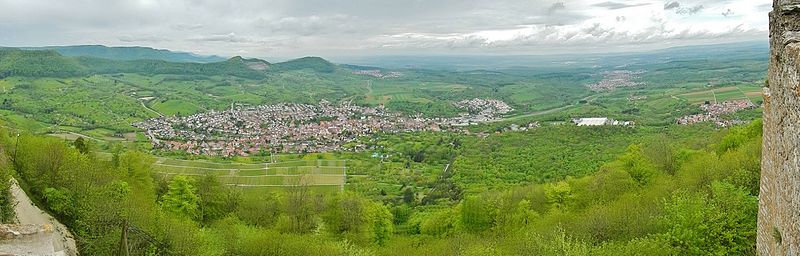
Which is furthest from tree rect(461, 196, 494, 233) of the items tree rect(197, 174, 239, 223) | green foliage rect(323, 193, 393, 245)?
tree rect(197, 174, 239, 223)

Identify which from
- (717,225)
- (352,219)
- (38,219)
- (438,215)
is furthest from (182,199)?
(717,225)

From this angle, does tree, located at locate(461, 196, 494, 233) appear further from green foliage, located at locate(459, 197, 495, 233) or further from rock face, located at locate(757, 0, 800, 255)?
rock face, located at locate(757, 0, 800, 255)

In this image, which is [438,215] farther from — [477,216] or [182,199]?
[182,199]

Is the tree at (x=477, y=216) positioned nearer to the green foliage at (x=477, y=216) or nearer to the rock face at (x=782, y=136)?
the green foliage at (x=477, y=216)

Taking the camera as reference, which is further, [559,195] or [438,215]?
[438,215]

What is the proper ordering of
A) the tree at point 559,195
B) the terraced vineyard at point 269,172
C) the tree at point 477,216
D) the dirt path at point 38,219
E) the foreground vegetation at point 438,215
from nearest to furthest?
the foreground vegetation at point 438,215 < the dirt path at point 38,219 < the tree at point 559,195 < the tree at point 477,216 < the terraced vineyard at point 269,172

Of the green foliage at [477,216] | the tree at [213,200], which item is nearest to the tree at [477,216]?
the green foliage at [477,216]
